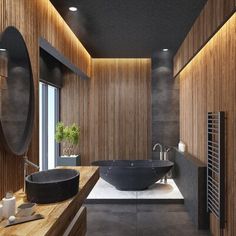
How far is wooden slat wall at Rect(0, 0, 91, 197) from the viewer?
212cm

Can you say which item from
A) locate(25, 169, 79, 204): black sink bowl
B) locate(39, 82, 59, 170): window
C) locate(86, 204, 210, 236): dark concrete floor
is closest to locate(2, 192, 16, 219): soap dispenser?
locate(25, 169, 79, 204): black sink bowl

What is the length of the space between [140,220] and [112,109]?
3154mm

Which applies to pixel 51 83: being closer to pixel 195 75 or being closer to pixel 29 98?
pixel 195 75

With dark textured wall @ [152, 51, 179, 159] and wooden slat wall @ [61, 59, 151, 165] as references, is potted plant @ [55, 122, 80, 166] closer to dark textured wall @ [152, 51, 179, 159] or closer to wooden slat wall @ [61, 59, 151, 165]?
wooden slat wall @ [61, 59, 151, 165]

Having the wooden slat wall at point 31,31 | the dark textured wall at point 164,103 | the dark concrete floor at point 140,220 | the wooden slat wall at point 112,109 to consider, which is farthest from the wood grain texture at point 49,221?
the wooden slat wall at point 112,109

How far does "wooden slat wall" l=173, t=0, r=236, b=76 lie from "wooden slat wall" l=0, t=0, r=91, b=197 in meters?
1.91

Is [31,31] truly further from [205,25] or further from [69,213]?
[205,25]

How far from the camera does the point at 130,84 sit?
6609 millimetres

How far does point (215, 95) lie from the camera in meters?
3.40

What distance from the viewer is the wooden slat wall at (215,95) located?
9.21ft

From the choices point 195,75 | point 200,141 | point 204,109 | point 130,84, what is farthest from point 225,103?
point 130,84

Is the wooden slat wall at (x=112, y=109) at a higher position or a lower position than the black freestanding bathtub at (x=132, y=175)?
higher

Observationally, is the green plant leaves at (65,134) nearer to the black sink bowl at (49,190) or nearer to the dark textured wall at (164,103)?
the dark textured wall at (164,103)

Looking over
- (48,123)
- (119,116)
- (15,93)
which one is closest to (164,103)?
(119,116)
